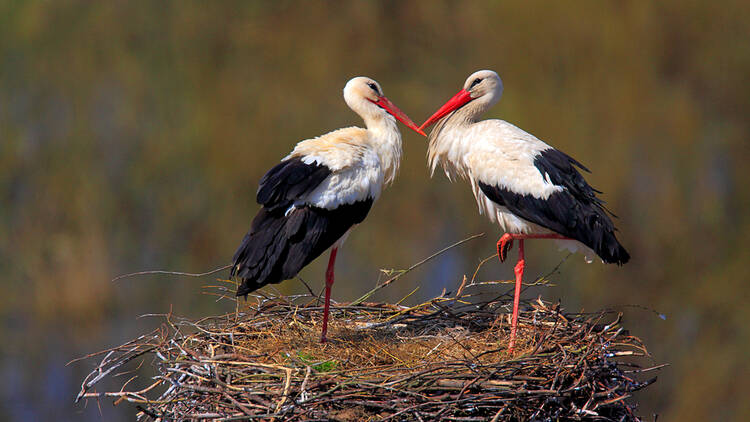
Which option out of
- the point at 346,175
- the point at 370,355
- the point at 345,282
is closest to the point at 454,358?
the point at 370,355

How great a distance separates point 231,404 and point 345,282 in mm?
3959

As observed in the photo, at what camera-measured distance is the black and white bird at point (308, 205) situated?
2.88 m

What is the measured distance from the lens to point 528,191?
3.05 m

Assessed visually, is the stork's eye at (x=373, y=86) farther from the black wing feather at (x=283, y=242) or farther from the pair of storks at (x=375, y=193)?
the black wing feather at (x=283, y=242)

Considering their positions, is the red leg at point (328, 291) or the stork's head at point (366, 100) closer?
the red leg at point (328, 291)

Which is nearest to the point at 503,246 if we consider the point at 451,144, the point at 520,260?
the point at 520,260

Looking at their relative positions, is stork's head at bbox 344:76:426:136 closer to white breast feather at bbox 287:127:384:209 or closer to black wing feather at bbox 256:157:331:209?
white breast feather at bbox 287:127:384:209

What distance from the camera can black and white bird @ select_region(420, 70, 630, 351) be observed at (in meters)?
3.01

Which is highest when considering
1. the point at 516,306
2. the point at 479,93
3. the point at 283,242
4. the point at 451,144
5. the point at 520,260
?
the point at 479,93

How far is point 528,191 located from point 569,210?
0.17 meters

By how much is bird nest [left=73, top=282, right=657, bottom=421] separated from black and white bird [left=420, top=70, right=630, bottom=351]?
9.8 inches

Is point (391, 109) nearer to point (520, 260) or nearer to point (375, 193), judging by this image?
point (375, 193)

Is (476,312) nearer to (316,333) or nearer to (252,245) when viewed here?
(316,333)

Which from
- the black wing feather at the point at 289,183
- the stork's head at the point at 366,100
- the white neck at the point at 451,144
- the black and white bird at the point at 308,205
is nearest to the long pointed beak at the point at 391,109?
the stork's head at the point at 366,100
